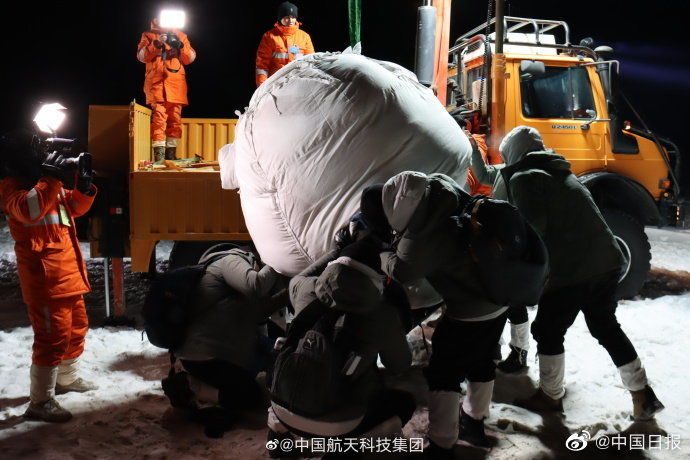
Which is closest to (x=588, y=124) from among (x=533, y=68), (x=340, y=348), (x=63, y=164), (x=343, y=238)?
(x=533, y=68)

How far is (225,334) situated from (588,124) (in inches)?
164

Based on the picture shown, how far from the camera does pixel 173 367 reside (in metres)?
3.08

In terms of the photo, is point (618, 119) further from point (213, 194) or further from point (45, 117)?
point (45, 117)

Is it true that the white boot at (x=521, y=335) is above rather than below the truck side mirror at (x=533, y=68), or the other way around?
below

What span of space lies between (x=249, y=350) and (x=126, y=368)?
4.25ft

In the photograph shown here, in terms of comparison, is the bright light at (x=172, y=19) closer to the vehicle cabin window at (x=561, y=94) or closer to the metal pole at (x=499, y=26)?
the metal pole at (x=499, y=26)

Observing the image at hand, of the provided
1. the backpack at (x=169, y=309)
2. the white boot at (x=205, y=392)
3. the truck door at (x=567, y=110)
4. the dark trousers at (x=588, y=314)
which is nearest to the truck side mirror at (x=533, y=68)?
the truck door at (x=567, y=110)

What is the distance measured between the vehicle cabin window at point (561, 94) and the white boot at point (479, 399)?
132 inches

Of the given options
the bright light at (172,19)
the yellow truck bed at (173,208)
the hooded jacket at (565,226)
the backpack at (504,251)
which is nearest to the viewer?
the backpack at (504,251)

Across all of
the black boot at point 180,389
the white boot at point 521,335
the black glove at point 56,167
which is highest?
the black glove at point 56,167

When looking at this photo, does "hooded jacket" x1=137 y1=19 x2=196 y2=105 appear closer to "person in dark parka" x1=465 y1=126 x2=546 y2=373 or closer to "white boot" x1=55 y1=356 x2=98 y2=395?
"white boot" x1=55 y1=356 x2=98 y2=395

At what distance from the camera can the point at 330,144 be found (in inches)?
113

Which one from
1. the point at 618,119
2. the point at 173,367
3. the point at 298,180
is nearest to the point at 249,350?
the point at 173,367

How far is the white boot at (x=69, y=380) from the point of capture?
3.36m
